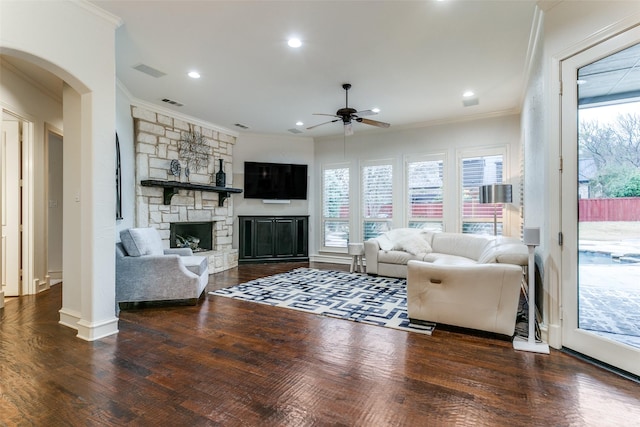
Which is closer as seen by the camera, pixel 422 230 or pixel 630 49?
pixel 630 49

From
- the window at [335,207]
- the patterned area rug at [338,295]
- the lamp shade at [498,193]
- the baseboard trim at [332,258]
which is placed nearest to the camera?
the patterned area rug at [338,295]

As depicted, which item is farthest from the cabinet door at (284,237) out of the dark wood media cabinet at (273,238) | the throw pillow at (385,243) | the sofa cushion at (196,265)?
the sofa cushion at (196,265)

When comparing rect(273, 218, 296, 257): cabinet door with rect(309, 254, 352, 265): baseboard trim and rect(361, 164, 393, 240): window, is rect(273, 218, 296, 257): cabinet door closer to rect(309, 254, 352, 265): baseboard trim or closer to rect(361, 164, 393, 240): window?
rect(309, 254, 352, 265): baseboard trim

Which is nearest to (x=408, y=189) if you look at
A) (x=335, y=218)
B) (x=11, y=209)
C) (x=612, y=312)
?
(x=335, y=218)

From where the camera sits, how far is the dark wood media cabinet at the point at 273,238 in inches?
267

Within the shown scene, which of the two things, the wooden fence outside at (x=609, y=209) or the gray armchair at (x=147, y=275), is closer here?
the wooden fence outside at (x=609, y=209)

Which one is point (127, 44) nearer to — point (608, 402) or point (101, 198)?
point (101, 198)

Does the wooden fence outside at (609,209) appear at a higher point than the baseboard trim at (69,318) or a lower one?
higher

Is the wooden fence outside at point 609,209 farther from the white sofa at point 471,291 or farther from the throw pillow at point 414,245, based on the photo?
the throw pillow at point 414,245

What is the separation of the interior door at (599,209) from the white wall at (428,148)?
10.1 feet

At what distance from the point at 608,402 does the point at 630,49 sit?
2.29 m

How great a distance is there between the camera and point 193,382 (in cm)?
203

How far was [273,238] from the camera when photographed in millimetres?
6977

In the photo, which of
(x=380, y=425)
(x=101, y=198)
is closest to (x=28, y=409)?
(x=101, y=198)
